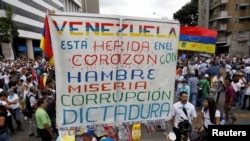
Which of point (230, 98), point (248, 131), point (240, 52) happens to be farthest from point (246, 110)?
point (240, 52)

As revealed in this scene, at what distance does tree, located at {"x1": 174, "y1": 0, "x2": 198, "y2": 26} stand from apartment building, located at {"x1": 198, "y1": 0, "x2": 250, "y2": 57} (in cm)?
1111

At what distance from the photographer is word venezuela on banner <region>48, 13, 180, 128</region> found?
124 inches

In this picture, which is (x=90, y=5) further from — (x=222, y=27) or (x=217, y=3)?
(x=222, y=27)

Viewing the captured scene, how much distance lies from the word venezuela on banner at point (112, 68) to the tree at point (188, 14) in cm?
6084

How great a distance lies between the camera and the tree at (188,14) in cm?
6283

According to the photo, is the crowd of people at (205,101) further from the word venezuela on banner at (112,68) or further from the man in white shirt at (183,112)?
the word venezuela on banner at (112,68)

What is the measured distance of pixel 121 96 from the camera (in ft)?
11.3

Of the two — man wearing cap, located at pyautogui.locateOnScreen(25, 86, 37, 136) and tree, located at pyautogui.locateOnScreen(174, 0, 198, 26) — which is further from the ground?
tree, located at pyautogui.locateOnScreen(174, 0, 198, 26)

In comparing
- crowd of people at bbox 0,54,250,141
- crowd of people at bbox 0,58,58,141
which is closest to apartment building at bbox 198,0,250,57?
crowd of people at bbox 0,54,250,141

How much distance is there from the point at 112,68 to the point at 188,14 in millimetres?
63848

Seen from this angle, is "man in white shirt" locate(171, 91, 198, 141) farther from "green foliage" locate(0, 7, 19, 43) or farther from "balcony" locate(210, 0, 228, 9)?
"balcony" locate(210, 0, 228, 9)

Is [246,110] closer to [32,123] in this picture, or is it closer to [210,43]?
[210,43]

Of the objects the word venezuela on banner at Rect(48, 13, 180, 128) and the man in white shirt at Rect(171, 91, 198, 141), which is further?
the man in white shirt at Rect(171, 91, 198, 141)

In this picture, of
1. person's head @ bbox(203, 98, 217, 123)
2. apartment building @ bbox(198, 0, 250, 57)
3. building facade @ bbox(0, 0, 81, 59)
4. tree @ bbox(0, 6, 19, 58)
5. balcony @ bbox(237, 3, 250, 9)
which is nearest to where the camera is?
person's head @ bbox(203, 98, 217, 123)
